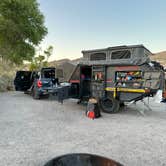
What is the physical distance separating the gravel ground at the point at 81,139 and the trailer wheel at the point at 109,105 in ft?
2.79

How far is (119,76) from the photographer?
488 centimetres

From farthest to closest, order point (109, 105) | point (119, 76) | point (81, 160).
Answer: point (109, 105), point (119, 76), point (81, 160)

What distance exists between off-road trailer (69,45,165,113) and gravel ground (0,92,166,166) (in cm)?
97

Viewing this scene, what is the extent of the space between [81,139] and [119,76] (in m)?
2.78

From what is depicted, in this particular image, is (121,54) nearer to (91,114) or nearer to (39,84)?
(91,114)

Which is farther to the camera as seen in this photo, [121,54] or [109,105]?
[109,105]

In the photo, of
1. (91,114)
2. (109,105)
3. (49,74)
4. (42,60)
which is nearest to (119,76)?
(109,105)

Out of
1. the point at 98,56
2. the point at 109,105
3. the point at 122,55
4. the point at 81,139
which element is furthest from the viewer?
the point at 98,56

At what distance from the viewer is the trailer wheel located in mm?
5121

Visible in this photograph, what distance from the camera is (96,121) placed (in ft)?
13.7

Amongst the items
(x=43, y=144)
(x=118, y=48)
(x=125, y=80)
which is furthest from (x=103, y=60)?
(x=43, y=144)

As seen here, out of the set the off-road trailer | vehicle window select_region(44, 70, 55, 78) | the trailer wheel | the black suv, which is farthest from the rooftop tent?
vehicle window select_region(44, 70, 55, 78)

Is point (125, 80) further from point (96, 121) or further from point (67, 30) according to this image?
point (67, 30)

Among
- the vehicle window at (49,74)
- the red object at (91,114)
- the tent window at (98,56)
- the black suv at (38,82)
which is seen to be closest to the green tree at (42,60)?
the black suv at (38,82)
